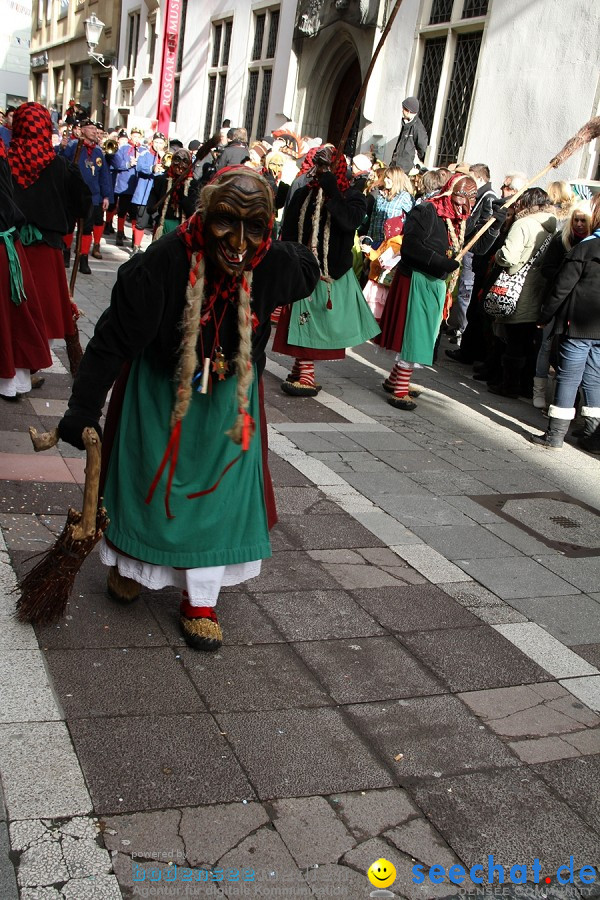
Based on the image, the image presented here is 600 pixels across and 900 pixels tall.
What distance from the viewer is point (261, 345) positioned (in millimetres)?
3514

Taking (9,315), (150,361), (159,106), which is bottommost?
(9,315)

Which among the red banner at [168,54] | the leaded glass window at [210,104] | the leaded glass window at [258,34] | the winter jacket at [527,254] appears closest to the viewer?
the winter jacket at [527,254]

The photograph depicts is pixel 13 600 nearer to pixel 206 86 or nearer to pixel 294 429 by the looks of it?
pixel 294 429

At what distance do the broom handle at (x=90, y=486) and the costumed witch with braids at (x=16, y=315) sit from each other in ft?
8.95

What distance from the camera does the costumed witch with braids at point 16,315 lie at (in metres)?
5.64

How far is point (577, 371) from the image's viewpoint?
23.3ft

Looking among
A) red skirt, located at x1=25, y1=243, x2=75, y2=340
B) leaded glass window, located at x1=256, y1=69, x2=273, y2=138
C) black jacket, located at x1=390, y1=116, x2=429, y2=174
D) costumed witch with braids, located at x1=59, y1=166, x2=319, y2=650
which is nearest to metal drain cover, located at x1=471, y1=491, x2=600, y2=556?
costumed witch with braids, located at x1=59, y1=166, x2=319, y2=650

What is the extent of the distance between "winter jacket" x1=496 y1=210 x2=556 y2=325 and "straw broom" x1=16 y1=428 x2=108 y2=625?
5.55 metres

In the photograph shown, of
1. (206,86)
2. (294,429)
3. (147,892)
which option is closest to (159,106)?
(206,86)

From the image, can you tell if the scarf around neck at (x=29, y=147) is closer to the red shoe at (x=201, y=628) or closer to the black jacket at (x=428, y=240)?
the black jacket at (x=428, y=240)

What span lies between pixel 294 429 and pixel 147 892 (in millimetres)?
4638

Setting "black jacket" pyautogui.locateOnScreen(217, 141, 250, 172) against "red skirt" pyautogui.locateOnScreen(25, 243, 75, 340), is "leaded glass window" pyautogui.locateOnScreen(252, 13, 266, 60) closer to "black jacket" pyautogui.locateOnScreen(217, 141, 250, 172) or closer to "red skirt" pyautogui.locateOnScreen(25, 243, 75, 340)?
"black jacket" pyautogui.locateOnScreen(217, 141, 250, 172)

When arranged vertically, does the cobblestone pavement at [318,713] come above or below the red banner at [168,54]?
below

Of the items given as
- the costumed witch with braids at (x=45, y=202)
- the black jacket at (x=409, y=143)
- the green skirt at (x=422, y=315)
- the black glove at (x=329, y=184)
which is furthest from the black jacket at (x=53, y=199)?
the black jacket at (x=409, y=143)
